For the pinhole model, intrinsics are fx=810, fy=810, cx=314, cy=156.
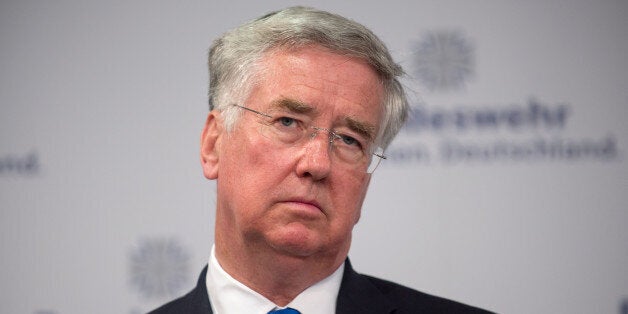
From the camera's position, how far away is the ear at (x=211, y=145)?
2.26 metres

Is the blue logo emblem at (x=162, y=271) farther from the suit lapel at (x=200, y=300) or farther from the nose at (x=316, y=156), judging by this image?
the nose at (x=316, y=156)

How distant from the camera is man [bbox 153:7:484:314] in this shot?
2023mm

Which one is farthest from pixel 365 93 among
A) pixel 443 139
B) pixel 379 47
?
pixel 443 139

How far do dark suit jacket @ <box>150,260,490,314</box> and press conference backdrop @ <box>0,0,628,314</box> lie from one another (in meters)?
0.71

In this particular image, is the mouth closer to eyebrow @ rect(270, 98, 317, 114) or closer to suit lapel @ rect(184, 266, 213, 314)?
eyebrow @ rect(270, 98, 317, 114)

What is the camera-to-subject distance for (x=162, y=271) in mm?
3176

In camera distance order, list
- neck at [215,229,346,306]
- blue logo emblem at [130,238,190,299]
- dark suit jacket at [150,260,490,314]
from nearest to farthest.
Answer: neck at [215,229,346,306] < dark suit jacket at [150,260,490,314] < blue logo emblem at [130,238,190,299]

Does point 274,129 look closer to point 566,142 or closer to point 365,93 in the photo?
point 365,93

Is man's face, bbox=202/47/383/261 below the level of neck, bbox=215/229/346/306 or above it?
above

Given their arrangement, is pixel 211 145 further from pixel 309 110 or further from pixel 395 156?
pixel 395 156

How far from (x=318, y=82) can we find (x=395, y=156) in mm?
1089

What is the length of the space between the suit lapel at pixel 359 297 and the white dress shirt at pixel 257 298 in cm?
2

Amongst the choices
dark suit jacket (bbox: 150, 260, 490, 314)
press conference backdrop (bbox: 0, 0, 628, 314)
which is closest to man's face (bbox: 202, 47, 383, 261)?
dark suit jacket (bbox: 150, 260, 490, 314)

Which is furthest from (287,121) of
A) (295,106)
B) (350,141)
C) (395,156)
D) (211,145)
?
(395,156)
